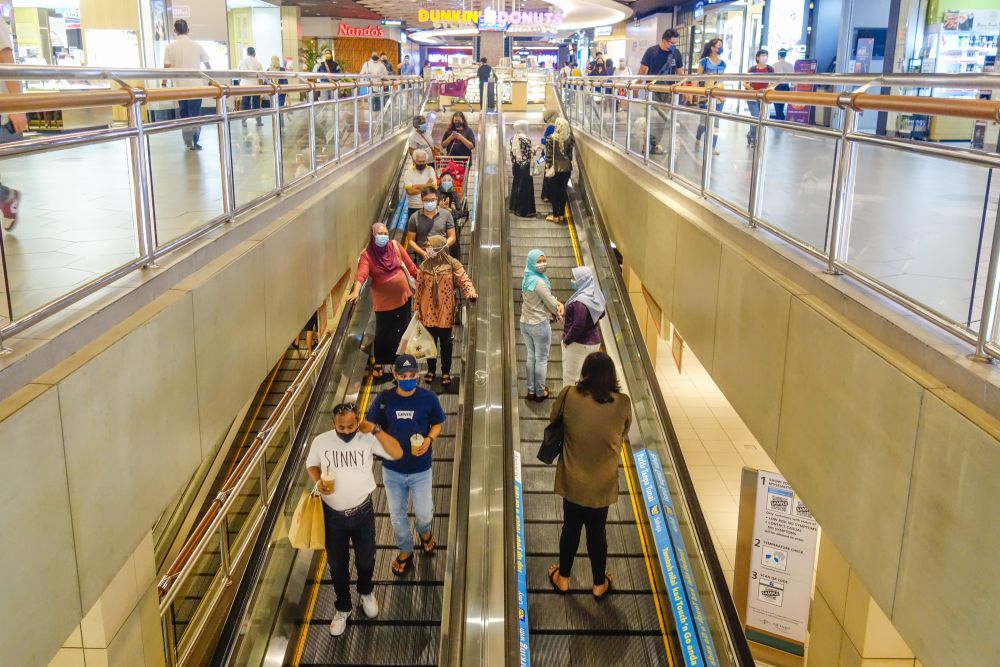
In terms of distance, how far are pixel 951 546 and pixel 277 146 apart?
6258 millimetres

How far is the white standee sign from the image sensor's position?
24.0ft

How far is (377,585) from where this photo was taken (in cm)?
687

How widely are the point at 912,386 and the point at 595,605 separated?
3978mm

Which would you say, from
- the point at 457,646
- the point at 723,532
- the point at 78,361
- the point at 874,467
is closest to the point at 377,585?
the point at 457,646

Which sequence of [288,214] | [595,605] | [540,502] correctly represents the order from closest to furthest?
[595,605]
[288,214]
[540,502]

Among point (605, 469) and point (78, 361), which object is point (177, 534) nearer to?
point (605, 469)

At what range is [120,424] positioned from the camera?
3957mm

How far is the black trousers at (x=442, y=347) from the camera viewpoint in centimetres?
866

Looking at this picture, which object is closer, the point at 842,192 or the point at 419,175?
the point at 842,192

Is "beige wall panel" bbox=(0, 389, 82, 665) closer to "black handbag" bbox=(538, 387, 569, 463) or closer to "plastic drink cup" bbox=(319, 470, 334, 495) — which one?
"plastic drink cup" bbox=(319, 470, 334, 495)

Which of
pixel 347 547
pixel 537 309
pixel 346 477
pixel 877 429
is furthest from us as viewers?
pixel 537 309

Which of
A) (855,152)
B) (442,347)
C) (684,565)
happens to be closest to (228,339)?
(442,347)

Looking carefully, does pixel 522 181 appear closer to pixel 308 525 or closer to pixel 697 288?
pixel 697 288

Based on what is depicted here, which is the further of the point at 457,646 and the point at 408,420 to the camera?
the point at 408,420
